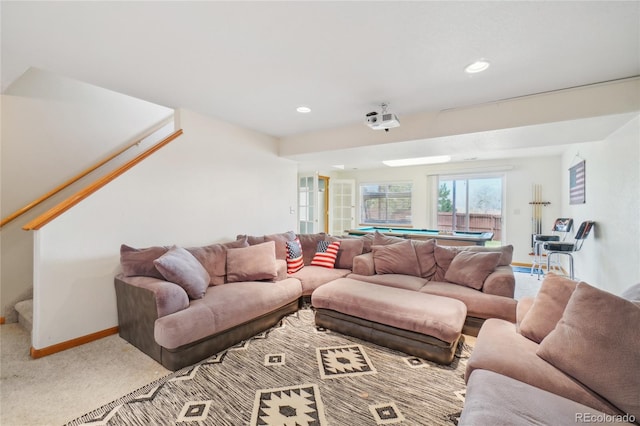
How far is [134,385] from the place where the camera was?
1.87 metres

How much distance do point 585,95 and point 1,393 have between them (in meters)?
5.39

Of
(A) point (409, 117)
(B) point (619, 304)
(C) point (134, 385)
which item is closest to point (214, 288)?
(C) point (134, 385)

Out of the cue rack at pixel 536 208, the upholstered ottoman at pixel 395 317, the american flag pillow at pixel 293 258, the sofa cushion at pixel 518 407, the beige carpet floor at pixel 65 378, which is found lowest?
the beige carpet floor at pixel 65 378

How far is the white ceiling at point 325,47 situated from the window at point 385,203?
4543 mm

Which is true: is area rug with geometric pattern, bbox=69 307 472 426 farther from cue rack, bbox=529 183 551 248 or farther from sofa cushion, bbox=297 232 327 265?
cue rack, bbox=529 183 551 248

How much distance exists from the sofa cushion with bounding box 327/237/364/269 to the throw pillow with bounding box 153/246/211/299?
1.87 metres

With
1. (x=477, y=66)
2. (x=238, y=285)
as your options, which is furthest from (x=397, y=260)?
(x=477, y=66)

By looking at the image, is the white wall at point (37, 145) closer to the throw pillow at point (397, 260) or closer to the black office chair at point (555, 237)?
the throw pillow at point (397, 260)

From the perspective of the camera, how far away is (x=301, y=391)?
179 centimetres

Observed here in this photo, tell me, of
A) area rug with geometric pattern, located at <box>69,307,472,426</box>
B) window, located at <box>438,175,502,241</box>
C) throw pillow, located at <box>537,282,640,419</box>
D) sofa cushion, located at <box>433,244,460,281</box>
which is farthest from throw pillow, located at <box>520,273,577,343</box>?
window, located at <box>438,175,502,241</box>

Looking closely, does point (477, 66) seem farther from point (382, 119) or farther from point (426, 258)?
point (426, 258)

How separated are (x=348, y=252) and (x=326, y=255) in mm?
321

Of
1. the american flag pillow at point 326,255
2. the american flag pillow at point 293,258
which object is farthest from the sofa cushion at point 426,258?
the american flag pillow at point 293,258

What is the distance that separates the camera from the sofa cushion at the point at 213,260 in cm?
291
